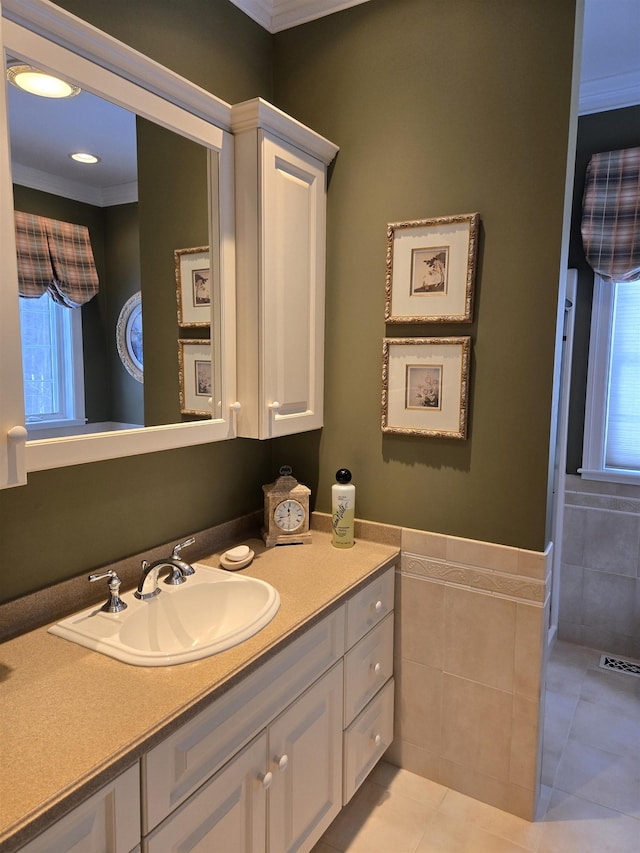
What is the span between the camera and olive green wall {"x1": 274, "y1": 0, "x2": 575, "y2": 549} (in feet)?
5.56

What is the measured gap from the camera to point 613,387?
280 cm

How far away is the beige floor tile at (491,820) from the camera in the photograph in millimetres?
1809

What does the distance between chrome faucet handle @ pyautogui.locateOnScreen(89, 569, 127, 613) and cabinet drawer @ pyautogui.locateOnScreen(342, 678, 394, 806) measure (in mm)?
812

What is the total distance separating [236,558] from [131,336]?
2.42 feet

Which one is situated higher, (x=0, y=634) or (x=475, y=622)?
(x=0, y=634)

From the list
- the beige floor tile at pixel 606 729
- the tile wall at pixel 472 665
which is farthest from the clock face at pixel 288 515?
the beige floor tile at pixel 606 729

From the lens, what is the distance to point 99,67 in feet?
4.24

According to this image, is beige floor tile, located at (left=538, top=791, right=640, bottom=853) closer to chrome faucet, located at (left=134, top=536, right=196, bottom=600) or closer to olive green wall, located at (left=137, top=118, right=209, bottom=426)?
chrome faucet, located at (left=134, top=536, right=196, bottom=600)

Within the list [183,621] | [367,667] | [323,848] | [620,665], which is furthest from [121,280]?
[620,665]

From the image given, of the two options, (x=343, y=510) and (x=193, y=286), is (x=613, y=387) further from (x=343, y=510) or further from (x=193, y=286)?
(x=193, y=286)

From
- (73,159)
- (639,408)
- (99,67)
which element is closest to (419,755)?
(639,408)

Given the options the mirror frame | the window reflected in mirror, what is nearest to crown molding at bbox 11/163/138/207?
the window reflected in mirror

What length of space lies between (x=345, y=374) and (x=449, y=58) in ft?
3.48

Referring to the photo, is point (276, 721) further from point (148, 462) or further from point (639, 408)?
point (639, 408)
